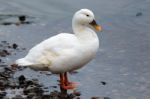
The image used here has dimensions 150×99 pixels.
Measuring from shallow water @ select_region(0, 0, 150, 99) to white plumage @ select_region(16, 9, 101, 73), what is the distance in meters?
0.67

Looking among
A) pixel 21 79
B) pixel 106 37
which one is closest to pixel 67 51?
pixel 21 79

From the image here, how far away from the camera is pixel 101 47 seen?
14062mm

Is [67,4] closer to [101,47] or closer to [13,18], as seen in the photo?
[13,18]

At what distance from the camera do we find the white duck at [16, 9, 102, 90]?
10352 mm

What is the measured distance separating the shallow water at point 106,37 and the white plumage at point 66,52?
672mm

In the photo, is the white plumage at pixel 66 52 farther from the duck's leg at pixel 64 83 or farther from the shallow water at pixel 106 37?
the shallow water at pixel 106 37

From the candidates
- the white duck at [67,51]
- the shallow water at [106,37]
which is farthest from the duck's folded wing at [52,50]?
the shallow water at [106,37]

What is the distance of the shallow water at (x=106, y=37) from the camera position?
11203mm

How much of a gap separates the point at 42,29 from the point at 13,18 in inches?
59.1

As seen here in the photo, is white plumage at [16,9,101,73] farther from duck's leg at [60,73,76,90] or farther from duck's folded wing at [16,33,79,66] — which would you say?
duck's leg at [60,73,76,90]

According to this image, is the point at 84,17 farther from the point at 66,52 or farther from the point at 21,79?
the point at 21,79

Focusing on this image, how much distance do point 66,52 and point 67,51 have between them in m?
0.03

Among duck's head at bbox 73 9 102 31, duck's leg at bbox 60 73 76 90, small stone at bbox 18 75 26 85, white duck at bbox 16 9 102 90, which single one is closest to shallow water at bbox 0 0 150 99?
duck's leg at bbox 60 73 76 90

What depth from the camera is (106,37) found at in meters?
14.9
